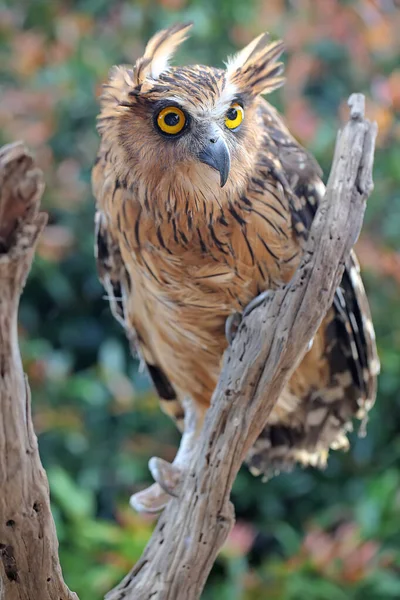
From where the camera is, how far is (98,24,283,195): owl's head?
1.08 meters

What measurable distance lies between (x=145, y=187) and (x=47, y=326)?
1593 millimetres

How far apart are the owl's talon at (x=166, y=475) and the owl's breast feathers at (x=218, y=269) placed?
25 cm

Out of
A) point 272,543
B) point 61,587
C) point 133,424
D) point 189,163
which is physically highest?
point 189,163

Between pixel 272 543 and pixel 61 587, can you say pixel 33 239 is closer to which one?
pixel 61 587

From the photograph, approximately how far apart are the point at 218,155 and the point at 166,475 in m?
0.57

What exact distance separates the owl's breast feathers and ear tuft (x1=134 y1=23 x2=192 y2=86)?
0.51 ft

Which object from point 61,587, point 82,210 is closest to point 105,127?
point 61,587

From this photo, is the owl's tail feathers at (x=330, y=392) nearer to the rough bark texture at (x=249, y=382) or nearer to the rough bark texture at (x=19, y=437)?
the rough bark texture at (x=249, y=382)

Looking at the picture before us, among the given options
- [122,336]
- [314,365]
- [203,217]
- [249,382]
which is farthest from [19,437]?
[122,336]

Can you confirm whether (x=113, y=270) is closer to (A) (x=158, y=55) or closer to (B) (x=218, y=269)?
(B) (x=218, y=269)

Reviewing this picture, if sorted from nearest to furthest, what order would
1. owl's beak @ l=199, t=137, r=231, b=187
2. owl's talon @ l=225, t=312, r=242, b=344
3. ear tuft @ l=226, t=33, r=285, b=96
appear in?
owl's beak @ l=199, t=137, r=231, b=187 → ear tuft @ l=226, t=33, r=285, b=96 → owl's talon @ l=225, t=312, r=242, b=344

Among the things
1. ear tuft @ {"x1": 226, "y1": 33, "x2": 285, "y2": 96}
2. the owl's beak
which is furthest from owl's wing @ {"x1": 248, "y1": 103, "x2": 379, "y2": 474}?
the owl's beak

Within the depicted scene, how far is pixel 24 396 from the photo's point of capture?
79cm

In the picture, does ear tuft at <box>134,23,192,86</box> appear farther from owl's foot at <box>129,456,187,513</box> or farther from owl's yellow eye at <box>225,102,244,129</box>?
owl's foot at <box>129,456,187,513</box>
